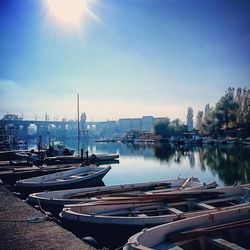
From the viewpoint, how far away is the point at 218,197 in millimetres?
13812

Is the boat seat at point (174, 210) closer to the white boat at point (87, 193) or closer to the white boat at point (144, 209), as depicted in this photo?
the white boat at point (144, 209)

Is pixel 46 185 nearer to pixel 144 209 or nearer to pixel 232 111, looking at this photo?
pixel 144 209

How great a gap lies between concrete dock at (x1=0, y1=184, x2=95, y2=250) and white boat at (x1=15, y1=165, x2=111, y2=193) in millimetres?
8104

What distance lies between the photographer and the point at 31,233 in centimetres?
908

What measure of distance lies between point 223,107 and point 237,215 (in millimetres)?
88869

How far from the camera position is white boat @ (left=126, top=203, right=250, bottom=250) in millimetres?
7301

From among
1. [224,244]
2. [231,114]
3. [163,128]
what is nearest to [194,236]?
[224,244]

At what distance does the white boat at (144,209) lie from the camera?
1058 centimetres

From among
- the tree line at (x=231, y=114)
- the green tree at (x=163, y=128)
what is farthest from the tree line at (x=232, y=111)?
the green tree at (x=163, y=128)

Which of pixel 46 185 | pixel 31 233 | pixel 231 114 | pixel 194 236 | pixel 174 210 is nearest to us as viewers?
pixel 194 236

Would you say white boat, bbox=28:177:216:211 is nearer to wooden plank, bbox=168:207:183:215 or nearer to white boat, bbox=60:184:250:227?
white boat, bbox=60:184:250:227

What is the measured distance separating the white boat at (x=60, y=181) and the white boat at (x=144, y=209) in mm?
8625

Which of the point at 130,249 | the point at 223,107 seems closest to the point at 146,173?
the point at 130,249

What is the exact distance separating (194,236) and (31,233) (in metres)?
4.65
